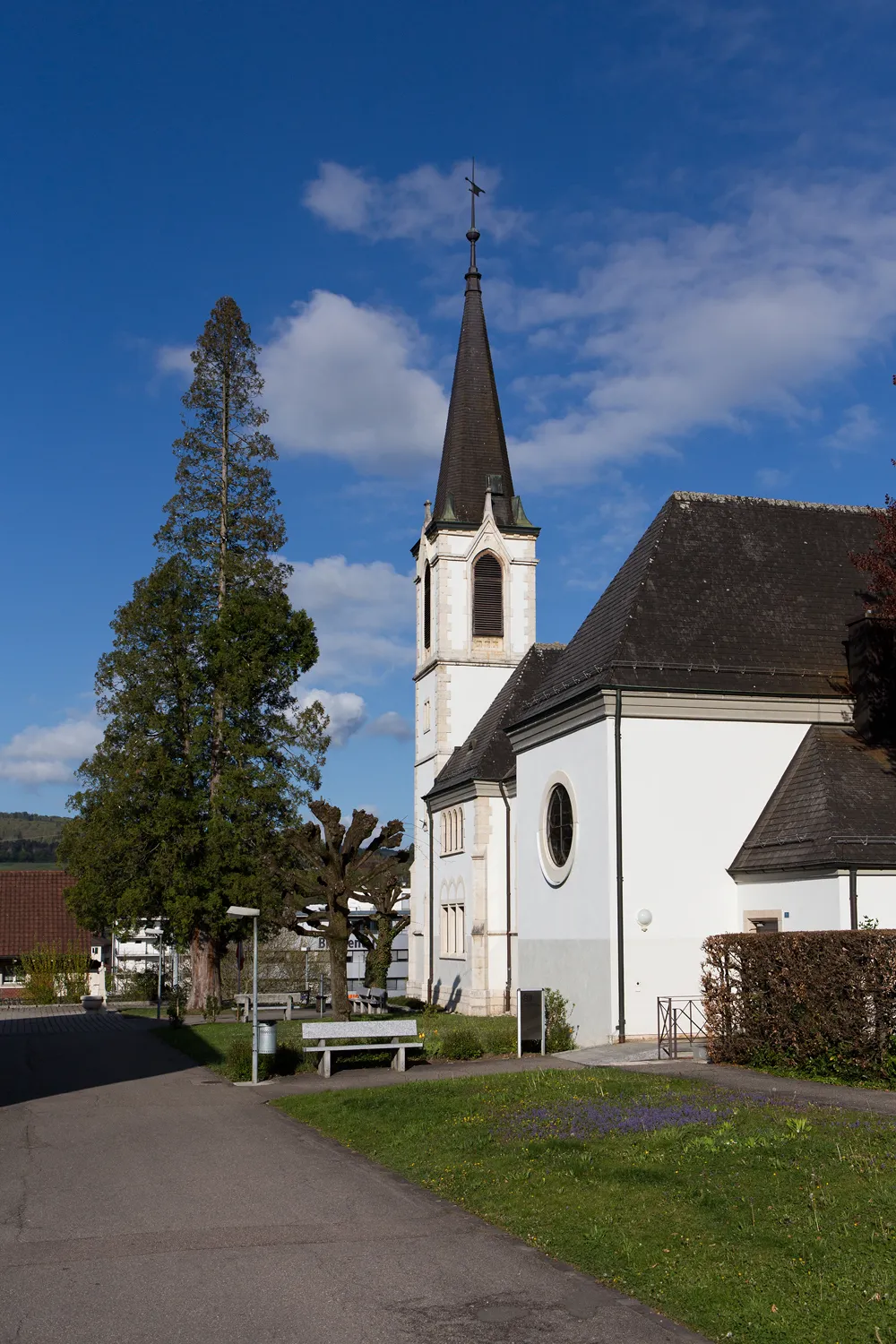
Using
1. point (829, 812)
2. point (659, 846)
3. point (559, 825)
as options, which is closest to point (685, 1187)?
point (829, 812)

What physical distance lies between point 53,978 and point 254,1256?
44.8 metres

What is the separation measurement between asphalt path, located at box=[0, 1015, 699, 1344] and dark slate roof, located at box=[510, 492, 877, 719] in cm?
1252

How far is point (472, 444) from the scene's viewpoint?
46156mm

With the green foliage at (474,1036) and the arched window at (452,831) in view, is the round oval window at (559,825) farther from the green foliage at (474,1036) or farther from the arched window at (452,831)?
the arched window at (452,831)

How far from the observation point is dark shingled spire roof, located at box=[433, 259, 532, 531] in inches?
1788

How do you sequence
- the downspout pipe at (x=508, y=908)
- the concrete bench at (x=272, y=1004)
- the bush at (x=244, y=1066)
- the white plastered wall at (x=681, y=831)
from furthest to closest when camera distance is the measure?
the downspout pipe at (x=508, y=908) → the concrete bench at (x=272, y=1004) → the white plastered wall at (x=681, y=831) → the bush at (x=244, y=1066)

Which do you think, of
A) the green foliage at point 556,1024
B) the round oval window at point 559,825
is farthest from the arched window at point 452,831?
the green foliage at point 556,1024

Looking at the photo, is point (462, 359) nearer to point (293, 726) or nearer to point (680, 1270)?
point (293, 726)

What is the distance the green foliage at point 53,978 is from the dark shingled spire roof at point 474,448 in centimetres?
2333

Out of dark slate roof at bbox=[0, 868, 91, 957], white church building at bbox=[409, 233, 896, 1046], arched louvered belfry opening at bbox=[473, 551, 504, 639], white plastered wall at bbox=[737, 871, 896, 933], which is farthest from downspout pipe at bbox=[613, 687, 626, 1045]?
dark slate roof at bbox=[0, 868, 91, 957]

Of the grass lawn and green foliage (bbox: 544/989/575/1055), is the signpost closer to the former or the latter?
green foliage (bbox: 544/989/575/1055)

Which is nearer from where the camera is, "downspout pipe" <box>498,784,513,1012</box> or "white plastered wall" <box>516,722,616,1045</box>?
"white plastered wall" <box>516,722,616,1045</box>

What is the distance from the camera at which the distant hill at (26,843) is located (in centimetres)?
15100

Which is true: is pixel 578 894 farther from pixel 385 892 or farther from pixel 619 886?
pixel 385 892
